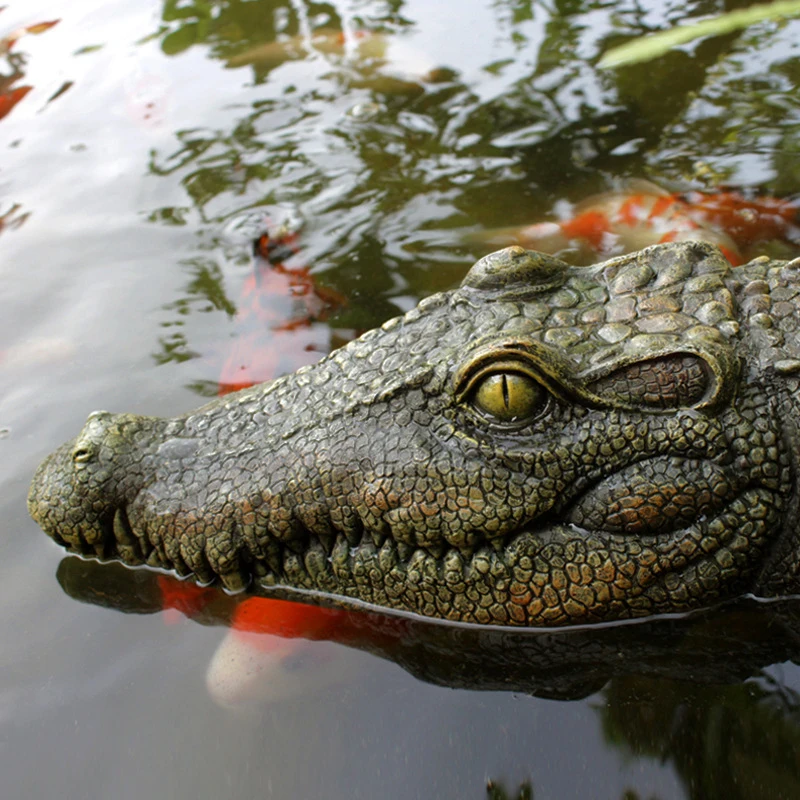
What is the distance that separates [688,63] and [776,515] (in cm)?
518

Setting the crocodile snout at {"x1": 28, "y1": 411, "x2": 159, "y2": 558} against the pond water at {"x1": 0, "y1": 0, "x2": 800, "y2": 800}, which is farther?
the crocodile snout at {"x1": 28, "y1": 411, "x2": 159, "y2": 558}

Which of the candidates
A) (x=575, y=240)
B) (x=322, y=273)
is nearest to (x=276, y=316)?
(x=322, y=273)

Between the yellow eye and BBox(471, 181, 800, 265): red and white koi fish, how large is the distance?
7.98ft

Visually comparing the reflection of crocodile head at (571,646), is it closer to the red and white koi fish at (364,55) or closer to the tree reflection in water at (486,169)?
the tree reflection in water at (486,169)

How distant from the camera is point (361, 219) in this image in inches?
231

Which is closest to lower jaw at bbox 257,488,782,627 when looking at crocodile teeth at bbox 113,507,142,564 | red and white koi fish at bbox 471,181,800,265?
crocodile teeth at bbox 113,507,142,564

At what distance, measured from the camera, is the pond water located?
2867 mm

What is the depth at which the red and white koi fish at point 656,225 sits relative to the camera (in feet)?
16.6

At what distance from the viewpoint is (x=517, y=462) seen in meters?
2.87

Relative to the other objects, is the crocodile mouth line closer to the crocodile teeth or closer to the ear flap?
the crocodile teeth

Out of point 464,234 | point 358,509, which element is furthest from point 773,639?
point 464,234

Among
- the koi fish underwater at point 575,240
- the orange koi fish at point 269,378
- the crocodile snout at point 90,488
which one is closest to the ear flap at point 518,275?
the orange koi fish at point 269,378

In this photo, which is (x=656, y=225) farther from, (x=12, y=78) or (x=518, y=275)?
(x=12, y=78)

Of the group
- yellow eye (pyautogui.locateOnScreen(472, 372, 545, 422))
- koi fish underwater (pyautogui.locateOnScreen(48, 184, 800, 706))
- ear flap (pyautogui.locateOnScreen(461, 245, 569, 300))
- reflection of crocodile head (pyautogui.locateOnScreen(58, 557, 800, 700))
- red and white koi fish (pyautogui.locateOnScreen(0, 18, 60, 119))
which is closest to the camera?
yellow eye (pyautogui.locateOnScreen(472, 372, 545, 422))
